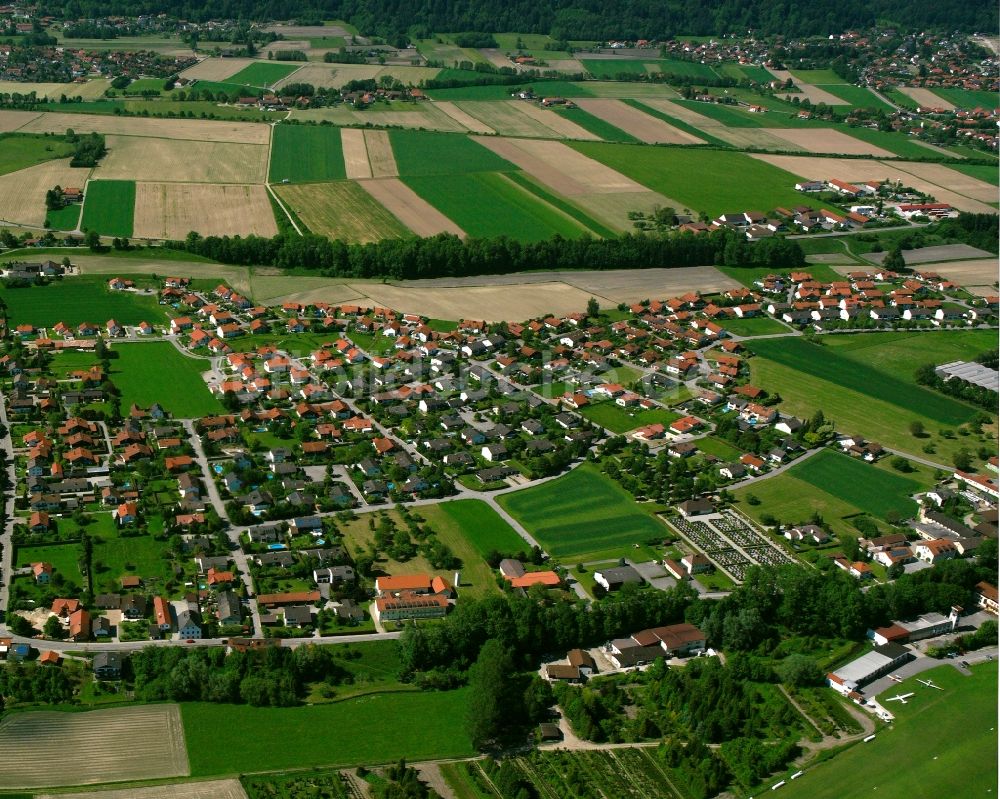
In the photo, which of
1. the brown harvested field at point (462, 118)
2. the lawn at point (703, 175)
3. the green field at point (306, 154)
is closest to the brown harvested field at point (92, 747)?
the green field at point (306, 154)

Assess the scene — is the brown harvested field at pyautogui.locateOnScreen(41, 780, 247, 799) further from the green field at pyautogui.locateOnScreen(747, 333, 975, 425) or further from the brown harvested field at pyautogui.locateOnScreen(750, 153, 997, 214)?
the brown harvested field at pyautogui.locateOnScreen(750, 153, 997, 214)

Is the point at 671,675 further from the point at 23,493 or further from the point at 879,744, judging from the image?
the point at 23,493

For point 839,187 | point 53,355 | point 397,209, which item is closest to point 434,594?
point 53,355

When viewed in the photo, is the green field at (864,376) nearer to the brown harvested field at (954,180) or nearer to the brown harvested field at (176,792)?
the brown harvested field at (954,180)

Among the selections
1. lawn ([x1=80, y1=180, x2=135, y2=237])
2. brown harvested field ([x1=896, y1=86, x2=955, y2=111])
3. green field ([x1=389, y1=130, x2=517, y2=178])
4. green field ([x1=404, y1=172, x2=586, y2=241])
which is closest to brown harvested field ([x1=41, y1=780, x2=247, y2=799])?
lawn ([x1=80, y1=180, x2=135, y2=237])

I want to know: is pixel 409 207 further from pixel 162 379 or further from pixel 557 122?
pixel 557 122

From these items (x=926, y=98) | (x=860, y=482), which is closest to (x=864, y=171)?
(x=926, y=98)
